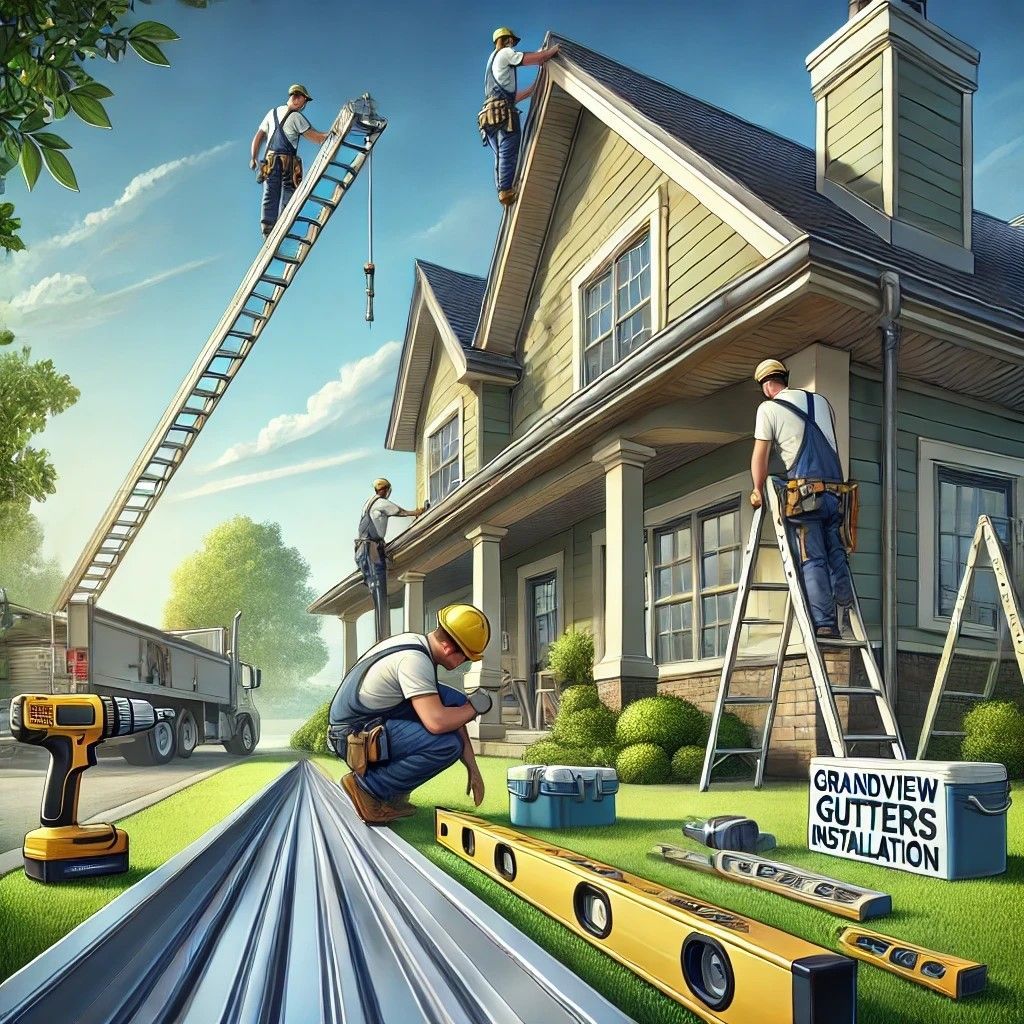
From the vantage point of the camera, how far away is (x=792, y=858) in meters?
2.63

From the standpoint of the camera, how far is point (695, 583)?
6098mm

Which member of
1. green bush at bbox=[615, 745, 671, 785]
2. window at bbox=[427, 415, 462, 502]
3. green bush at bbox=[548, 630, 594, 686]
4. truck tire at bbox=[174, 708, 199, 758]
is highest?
window at bbox=[427, 415, 462, 502]

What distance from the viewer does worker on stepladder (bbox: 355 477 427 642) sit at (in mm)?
5582

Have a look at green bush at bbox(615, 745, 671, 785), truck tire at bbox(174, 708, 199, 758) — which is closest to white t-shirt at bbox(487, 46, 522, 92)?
green bush at bbox(615, 745, 671, 785)

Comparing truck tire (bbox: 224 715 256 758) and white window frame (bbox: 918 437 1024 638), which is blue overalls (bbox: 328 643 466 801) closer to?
white window frame (bbox: 918 437 1024 638)

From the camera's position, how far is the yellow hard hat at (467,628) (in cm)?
289

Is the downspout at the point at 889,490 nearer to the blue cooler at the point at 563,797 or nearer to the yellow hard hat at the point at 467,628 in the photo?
the blue cooler at the point at 563,797

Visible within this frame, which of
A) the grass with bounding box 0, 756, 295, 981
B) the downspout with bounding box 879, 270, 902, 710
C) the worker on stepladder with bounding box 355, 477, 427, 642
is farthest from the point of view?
the worker on stepladder with bounding box 355, 477, 427, 642

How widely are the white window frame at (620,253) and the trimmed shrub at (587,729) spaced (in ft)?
8.55

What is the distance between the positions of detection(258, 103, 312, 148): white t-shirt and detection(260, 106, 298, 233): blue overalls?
28 millimetres

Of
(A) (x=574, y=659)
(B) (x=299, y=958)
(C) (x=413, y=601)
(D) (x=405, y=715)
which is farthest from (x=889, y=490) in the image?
(C) (x=413, y=601)

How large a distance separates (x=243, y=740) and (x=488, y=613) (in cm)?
508

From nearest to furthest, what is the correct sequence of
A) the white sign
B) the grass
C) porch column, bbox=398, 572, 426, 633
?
1. the grass
2. the white sign
3. porch column, bbox=398, 572, 426, 633

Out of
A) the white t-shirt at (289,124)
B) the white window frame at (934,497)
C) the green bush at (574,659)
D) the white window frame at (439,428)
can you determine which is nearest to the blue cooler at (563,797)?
the white window frame at (934,497)
